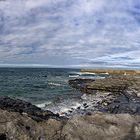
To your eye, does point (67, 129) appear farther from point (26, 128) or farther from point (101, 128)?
point (26, 128)

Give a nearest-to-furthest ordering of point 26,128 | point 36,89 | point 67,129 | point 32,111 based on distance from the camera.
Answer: point 26,128 < point 67,129 < point 32,111 < point 36,89

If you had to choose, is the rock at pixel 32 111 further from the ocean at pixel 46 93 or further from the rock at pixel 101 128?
the ocean at pixel 46 93

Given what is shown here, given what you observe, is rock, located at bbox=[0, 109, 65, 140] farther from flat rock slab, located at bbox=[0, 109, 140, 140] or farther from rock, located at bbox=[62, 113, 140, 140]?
rock, located at bbox=[62, 113, 140, 140]

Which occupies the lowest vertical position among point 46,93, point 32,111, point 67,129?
point 46,93

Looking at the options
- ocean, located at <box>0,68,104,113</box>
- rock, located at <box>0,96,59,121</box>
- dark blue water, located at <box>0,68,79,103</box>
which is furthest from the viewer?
dark blue water, located at <box>0,68,79,103</box>

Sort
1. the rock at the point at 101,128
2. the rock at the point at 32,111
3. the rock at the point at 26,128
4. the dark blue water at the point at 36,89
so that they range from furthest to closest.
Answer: the dark blue water at the point at 36,89, the rock at the point at 32,111, the rock at the point at 101,128, the rock at the point at 26,128

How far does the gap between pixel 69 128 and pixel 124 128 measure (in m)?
1.84

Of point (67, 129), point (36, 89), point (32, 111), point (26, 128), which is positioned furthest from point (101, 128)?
point (36, 89)

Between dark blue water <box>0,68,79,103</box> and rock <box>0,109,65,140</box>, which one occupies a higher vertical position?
→ rock <box>0,109,65,140</box>

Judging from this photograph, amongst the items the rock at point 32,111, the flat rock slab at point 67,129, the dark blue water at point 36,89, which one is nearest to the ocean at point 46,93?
the dark blue water at point 36,89

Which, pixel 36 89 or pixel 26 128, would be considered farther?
pixel 36 89

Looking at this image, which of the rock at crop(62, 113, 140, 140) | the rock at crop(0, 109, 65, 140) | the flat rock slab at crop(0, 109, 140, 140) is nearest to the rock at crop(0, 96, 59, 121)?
the rock at crop(0, 109, 65, 140)

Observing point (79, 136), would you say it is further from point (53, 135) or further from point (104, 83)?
point (104, 83)

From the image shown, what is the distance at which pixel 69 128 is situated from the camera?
8797mm
